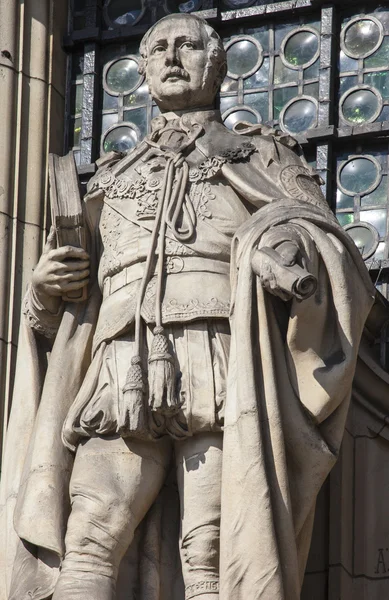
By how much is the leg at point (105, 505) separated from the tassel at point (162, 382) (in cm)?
21

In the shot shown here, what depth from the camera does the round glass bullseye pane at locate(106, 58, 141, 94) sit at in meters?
10.9

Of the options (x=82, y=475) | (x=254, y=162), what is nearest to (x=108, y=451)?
(x=82, y=475)

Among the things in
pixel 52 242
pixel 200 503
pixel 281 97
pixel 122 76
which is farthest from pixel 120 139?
pixel 200 503

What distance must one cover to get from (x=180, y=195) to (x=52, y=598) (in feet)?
5.42

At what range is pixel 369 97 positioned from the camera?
34.6ft

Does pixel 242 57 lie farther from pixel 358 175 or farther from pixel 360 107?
pixel 358 175

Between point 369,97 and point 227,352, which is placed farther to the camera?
point 369,97

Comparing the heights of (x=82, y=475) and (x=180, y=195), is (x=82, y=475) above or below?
below

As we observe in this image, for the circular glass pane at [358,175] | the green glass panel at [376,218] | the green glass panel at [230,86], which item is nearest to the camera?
the green glass panel at [376,218]

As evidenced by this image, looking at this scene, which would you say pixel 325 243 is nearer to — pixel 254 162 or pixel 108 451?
pixel 254 162

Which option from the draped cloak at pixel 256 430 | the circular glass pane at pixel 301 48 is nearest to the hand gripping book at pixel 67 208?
the draped cloak at pixel 256 430

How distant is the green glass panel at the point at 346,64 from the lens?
10.6m

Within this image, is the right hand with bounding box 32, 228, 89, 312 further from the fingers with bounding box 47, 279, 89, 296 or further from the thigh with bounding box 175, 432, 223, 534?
the thigh with bounding box 175, 432, 223, 534

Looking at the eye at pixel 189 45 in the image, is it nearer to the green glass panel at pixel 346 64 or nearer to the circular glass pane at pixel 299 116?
the circular glass pane at pixel 299 116
